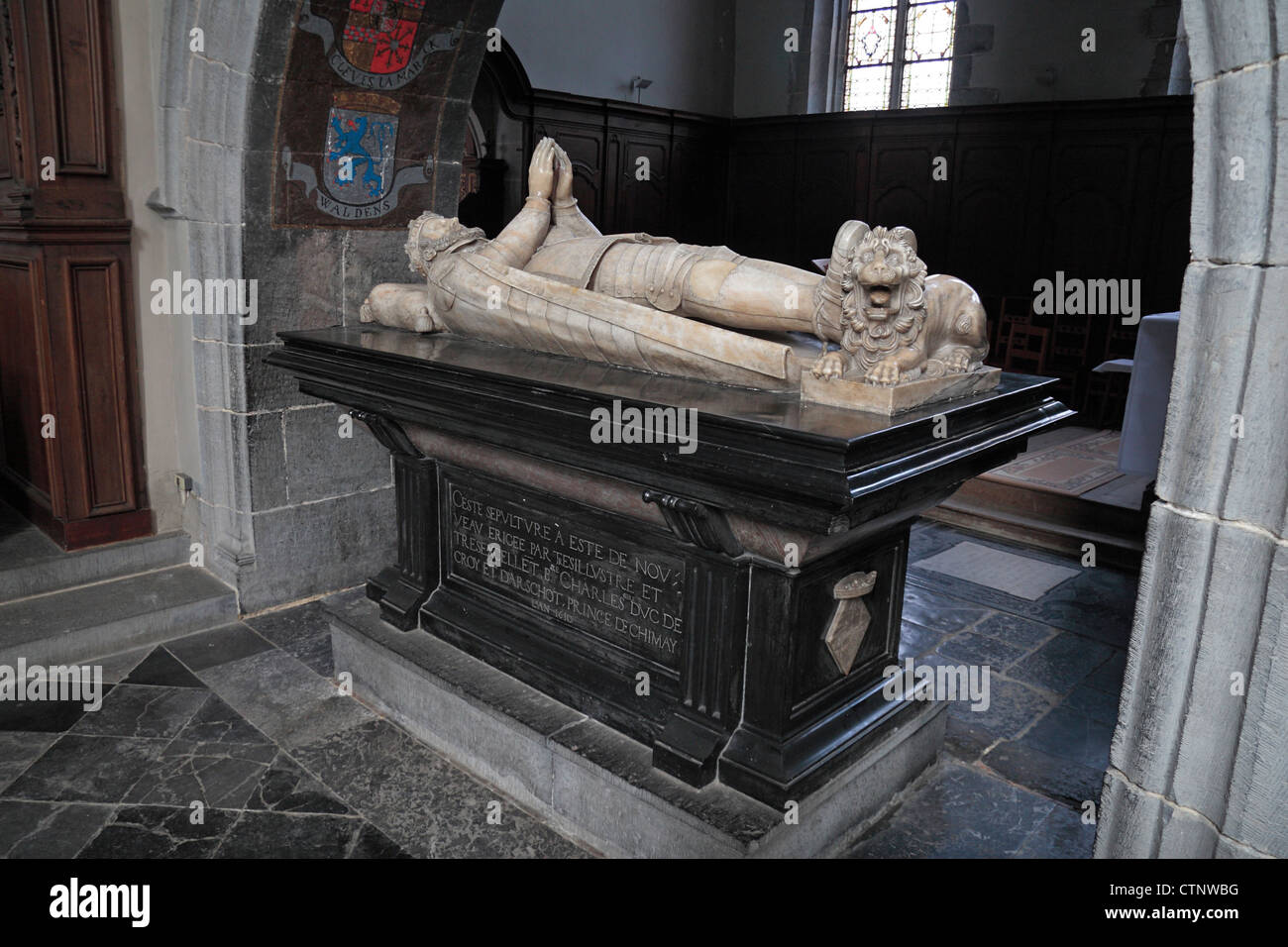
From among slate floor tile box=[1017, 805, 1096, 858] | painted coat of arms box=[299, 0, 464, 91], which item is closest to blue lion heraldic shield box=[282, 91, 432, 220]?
painted coat of arms box=[299, 0, 464, 91]

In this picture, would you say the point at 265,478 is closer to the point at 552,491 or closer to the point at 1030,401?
the point at 552,491

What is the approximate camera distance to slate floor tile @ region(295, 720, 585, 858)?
244 cm

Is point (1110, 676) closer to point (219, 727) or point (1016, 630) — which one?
point (1016, 630)

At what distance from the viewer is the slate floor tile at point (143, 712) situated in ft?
9.66

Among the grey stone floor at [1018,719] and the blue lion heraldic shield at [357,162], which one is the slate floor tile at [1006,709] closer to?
the grey stone floor at [1018,719]

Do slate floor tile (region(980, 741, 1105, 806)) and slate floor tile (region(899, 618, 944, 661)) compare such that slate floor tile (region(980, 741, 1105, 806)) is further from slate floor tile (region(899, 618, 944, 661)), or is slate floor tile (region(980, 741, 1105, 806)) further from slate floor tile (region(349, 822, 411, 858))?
slate floor tile (region(349, 822, 411, 858))

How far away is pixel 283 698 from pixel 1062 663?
279 cm

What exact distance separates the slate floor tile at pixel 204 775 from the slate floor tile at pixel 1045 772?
216 cm

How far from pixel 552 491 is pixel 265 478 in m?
1.75

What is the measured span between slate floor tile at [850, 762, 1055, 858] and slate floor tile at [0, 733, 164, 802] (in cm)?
203

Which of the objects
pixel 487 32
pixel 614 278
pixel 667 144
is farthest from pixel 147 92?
pixel 667 144

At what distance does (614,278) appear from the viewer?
8.67 feet

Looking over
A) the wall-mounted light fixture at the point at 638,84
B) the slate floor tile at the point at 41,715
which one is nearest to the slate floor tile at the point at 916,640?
the slate floor tile at the point at 41,715

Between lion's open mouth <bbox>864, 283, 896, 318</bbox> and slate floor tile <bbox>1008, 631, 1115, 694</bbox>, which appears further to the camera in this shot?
slate floor tile <bbox>1008, 631, 1115, 694</bbox>
